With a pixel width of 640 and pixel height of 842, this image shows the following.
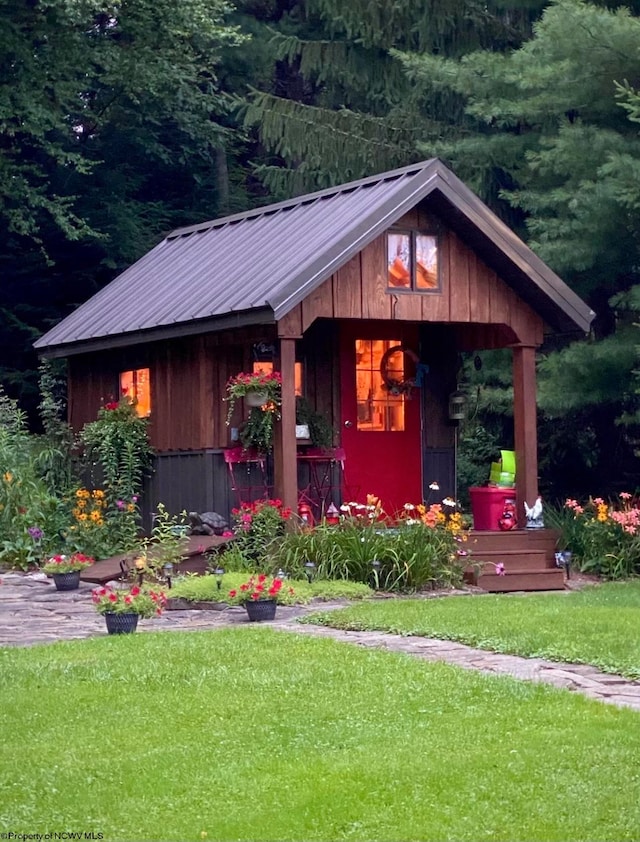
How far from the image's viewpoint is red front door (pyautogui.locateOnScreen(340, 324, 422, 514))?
16172mm

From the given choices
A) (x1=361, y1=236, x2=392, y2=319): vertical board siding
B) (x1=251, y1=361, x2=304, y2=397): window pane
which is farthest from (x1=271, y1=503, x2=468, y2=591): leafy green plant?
(x1=361, y1=236, x2=392, y2=319): vertical board siding

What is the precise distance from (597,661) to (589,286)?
10.6 meters

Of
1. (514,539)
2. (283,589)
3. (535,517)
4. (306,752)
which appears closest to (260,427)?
(283,589)

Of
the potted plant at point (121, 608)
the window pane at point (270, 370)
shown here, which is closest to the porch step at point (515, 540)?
the window pane at point (270, 370)

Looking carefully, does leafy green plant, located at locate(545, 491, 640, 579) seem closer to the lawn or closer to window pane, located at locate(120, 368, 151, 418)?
window pane, located at locate(120, 368, 151, 418)

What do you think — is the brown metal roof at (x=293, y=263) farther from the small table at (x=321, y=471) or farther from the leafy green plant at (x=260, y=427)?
the small table at (x=321, y=471)

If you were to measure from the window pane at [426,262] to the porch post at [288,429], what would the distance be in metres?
1.92

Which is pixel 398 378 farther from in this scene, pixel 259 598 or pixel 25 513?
pixel 259 598

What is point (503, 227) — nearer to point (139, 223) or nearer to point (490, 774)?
point (490, 774)

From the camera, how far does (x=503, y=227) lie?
14438mm

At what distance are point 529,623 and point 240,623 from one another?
2376 millimetres

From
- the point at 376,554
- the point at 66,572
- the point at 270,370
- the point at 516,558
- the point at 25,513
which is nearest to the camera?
the point at 376,554

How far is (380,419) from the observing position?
16.5 meters

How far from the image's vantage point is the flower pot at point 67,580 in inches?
520
